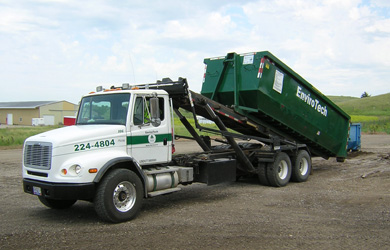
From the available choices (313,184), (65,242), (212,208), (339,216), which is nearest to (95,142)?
(65,242)

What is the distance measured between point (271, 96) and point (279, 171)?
2.25 m

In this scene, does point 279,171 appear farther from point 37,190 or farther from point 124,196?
point 37,190

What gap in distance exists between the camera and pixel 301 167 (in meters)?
12.3

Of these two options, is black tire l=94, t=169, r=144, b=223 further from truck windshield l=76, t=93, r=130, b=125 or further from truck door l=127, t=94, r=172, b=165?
truck windshield l=76, t=93, r=130, b=125

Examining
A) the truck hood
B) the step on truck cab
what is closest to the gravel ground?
the step on truck cab

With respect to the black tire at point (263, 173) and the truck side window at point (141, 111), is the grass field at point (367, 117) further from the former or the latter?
the truck side window at point (141, 111)

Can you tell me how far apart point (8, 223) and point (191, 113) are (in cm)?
456

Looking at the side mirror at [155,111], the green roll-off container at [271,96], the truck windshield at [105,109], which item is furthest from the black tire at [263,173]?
the truck windshield at [105,109]

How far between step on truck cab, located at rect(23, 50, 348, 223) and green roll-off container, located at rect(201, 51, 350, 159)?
0.05m

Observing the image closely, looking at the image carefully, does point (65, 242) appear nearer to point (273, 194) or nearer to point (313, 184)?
point (273, 194)

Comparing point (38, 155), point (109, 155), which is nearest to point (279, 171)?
point (109, 155)

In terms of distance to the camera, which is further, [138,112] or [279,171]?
[279,171]

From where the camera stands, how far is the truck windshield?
778 cm

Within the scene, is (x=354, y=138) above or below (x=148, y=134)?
below
